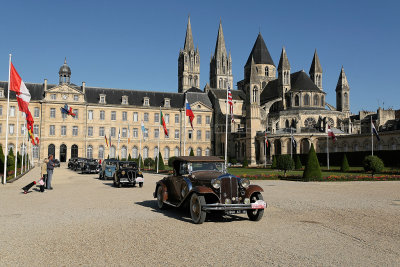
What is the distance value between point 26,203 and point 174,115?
177 ft

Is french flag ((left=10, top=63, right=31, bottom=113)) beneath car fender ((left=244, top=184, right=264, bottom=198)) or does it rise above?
above

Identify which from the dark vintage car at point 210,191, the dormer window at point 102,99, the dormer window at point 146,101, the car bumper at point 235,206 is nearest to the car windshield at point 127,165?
the dark vintage car at point 210,191

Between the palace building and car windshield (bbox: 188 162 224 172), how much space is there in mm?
43037

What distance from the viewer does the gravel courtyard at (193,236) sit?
5.73 metres

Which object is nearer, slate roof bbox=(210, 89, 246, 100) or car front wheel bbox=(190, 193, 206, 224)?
car front wheel bbox=(190, 193, 206, 224)

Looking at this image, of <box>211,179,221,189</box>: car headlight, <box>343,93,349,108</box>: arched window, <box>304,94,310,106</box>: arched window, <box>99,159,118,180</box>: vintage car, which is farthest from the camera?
<box>343,93,349,108</box>: arched window

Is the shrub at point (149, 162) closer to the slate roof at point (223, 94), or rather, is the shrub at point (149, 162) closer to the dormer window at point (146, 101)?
the dormer window at point (146, 101)

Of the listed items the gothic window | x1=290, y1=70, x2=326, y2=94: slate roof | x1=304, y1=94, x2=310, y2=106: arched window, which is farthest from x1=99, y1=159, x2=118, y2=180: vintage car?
x1=304, y1=94, x2=310, y2=106: arched window

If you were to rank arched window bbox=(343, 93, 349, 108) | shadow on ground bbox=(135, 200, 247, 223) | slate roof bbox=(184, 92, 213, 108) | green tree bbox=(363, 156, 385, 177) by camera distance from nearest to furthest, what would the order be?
shadow on ground bbox=(135, 200, 247, 223) < green tree bbox=(363, 156, 385, 177) < slate roof bbox=(184, 92, 213, 108) < arched window bbox=(343, 93, 349, 108)

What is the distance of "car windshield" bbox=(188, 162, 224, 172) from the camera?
407 inches

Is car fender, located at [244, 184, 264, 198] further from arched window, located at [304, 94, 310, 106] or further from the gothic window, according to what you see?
arched window, located at [304, 94, 310, 106]

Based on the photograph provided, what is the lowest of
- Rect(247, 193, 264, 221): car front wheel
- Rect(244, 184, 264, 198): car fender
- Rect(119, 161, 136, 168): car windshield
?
Rect(247, 193, 264, 221): car front wheel

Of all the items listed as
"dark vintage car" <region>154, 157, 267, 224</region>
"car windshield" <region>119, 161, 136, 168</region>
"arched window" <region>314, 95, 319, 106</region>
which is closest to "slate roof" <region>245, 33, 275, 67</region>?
"arched window" <region>314, 95, 319, 106</region>

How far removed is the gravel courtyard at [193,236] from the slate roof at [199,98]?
185 feet
